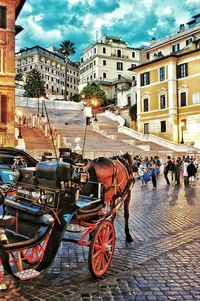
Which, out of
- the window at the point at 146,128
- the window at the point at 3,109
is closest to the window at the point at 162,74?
the window at the point at 146,128

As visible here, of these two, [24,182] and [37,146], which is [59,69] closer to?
[37,146]

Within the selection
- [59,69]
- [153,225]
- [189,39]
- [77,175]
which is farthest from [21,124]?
[59,69]

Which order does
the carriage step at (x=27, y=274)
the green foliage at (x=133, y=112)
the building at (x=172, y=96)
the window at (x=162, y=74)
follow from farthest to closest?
the green foliage at (x=133, y=112) → the window at (x=162, y=74) → the building at (x=172, y=96) → the carriage step at (x=27, y=274)

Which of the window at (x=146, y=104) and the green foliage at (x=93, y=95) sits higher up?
the green foliage at (x=93, y=95)

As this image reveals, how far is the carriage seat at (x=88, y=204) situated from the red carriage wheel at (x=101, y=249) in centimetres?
37

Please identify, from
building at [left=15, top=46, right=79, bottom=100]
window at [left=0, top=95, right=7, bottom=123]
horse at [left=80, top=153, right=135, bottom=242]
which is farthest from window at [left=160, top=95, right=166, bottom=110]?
building at [left=15, top=46, right=79, bottom=100]

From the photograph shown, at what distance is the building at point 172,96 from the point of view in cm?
4431

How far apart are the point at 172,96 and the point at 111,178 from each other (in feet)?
136

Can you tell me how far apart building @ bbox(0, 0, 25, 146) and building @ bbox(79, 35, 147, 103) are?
55.1 metres

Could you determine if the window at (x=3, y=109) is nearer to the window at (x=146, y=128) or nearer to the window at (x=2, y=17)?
the window at (x=2, y=17)

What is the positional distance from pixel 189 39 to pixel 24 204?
57.9 metres

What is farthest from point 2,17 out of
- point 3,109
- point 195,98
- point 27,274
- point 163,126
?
point 27,274

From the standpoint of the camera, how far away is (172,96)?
46250mm

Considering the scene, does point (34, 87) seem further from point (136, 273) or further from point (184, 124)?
point (136, 273)
